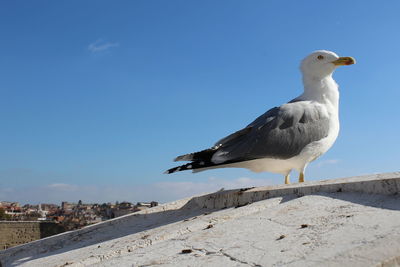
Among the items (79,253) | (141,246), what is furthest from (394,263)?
(79,253)

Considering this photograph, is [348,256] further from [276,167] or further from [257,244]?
[276,167]

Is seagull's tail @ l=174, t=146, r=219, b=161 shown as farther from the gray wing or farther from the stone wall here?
the stone wall

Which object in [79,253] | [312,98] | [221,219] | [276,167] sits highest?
[312,98]

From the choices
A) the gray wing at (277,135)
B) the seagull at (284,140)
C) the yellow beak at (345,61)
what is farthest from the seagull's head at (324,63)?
the gray wing at (277,135)

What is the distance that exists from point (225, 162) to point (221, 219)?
112cm

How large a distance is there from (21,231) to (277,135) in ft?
63.1

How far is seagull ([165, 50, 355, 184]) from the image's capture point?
3.58m

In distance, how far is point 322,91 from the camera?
4.18 metres

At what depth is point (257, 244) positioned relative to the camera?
1827mm

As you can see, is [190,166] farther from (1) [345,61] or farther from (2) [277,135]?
(1) [345,61]

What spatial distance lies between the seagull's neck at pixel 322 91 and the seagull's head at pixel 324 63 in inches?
1.8

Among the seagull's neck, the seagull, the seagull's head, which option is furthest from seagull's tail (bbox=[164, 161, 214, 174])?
the seagull's head

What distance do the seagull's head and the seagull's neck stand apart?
46mm

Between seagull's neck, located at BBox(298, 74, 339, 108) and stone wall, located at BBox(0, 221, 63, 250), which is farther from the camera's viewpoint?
stone wall, located at BBox(0, 221, 63, 250)
